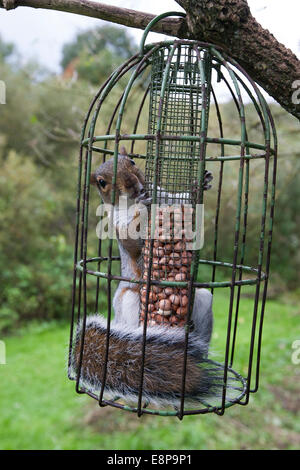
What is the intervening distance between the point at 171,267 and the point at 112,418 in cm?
324

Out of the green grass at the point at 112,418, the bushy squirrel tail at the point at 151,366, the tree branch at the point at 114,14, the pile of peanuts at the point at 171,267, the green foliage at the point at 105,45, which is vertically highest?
the green foliage at the point at 105,45

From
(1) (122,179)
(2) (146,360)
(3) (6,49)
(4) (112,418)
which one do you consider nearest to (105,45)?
(1) (122,179)

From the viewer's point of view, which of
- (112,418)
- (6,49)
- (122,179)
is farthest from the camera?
(6,49)

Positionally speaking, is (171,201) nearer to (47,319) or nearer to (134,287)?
(134,287)

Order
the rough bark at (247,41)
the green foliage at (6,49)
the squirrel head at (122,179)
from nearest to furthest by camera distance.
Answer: the rough bark at (247,41), the squirrel head at (122,179), the green foliage at (6,49)

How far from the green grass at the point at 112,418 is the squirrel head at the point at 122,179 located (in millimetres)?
1643

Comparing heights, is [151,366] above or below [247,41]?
below

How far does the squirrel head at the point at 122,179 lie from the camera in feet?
6.11

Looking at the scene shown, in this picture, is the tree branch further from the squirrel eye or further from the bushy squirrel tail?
the bushy squirrel tail

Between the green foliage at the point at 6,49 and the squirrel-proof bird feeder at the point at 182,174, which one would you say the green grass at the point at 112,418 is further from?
the green foliage at the point at 6,49

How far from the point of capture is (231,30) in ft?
4.99

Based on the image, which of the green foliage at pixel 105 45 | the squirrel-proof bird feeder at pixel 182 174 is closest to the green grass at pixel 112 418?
the squirrel-proof bird feeder at pixel 182 174

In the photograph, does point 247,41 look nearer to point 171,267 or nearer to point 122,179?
point 122,179
